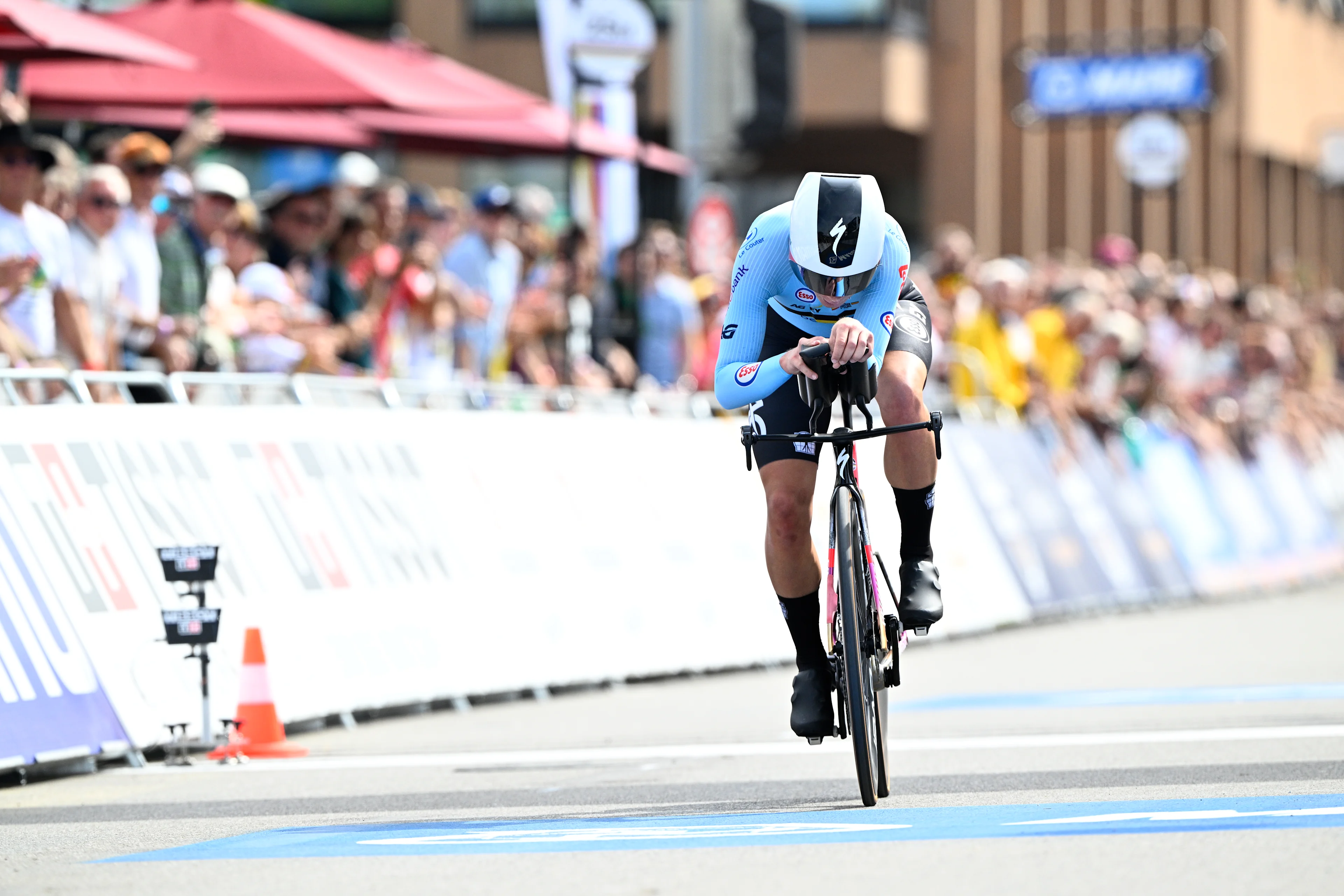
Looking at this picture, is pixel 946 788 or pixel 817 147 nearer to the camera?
pixel 946 788

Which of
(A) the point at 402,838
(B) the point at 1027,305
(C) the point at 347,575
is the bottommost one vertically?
(A) the point at 402,838

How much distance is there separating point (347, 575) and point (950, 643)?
5.40 m

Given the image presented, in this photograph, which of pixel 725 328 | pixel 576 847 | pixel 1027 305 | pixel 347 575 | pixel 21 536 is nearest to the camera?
pixel 576 847

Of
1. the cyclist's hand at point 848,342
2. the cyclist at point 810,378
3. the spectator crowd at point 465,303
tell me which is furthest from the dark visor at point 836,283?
the spectator crowd at point 465,303

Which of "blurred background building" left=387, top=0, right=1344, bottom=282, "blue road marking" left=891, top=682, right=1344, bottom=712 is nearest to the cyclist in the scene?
"blue road marking" left=891, top=682, right=1344, bottom=712

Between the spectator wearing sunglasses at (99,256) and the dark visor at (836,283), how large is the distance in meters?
4.99

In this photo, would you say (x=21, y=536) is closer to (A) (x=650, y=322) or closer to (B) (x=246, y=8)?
(B) (x=246, y=8)

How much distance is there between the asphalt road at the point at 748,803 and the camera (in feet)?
23.1

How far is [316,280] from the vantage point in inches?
599

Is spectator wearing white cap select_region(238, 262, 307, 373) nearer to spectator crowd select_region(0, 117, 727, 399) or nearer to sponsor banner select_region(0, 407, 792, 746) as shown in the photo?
spectator crowd select_region(0, 117, 727, 399)

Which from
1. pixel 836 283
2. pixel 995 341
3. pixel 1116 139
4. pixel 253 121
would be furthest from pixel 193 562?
pixel 1116 139

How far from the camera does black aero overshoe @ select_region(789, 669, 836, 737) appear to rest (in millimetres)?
8641

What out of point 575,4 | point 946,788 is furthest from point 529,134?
point 946,788

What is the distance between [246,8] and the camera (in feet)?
55.5
